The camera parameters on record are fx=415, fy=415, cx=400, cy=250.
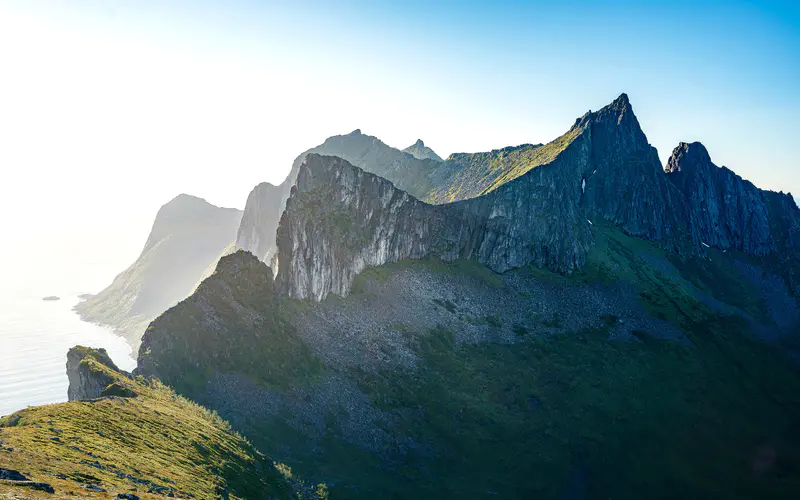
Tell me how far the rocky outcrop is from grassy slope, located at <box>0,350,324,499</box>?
64 cm

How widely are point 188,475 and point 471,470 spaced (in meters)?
72.2

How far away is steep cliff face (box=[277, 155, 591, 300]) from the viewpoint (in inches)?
5448

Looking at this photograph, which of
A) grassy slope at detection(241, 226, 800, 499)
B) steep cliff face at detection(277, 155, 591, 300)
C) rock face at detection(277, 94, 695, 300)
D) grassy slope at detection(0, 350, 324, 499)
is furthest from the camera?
rock face at detection(277, 94, 695, 300)

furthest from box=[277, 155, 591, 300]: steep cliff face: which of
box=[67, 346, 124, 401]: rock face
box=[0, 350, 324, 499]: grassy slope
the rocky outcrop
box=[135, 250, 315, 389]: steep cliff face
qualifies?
box=[0, 350, 324, 499]: grassy slope

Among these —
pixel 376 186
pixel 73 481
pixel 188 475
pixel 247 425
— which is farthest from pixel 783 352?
pixel 73 481

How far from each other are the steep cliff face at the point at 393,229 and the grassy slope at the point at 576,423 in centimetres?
922

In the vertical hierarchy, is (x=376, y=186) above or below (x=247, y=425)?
above

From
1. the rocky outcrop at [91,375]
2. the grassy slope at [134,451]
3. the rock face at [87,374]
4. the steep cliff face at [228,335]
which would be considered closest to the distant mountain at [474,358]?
the steep cliff face at [228,335]

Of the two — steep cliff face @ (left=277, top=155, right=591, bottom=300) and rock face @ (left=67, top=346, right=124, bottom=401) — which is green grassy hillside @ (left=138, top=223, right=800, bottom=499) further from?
rock face @ (left=67, top=346, right=124, bottom=401)

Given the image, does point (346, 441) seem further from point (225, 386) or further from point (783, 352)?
point (783, 352)

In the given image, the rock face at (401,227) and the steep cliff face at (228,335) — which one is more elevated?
the rock face at (401,227)

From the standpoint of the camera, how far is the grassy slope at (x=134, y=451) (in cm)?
4197

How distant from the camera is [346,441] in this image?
103 metres

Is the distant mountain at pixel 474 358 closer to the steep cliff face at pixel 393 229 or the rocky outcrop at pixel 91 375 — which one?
the steep cliff face at pixel 393 229
